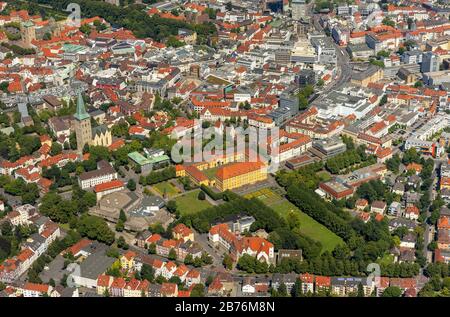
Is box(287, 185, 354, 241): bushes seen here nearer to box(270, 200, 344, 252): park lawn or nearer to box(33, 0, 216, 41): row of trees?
box(270, 200, 344, 252): park lawn

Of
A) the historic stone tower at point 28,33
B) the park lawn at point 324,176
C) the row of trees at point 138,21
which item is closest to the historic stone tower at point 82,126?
the park lawn at point 324,176

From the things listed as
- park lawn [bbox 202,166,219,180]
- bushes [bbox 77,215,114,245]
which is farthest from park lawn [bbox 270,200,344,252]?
bushes [bbox 77,215,114,245]

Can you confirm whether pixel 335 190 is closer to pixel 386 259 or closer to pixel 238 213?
pixel 238 213

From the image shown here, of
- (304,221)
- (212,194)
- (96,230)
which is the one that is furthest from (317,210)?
(96,230)

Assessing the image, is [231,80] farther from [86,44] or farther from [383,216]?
[383,216]

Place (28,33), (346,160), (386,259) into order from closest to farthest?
1. (386,259)
2. (346,160)
3. (28,33)

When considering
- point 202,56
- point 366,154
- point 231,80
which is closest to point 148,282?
point 366,154

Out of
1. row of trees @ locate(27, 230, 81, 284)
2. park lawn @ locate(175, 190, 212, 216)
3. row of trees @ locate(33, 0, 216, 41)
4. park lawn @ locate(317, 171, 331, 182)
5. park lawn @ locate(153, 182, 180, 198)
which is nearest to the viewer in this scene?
row of trees @ locate(27, 230, 81, 284)
